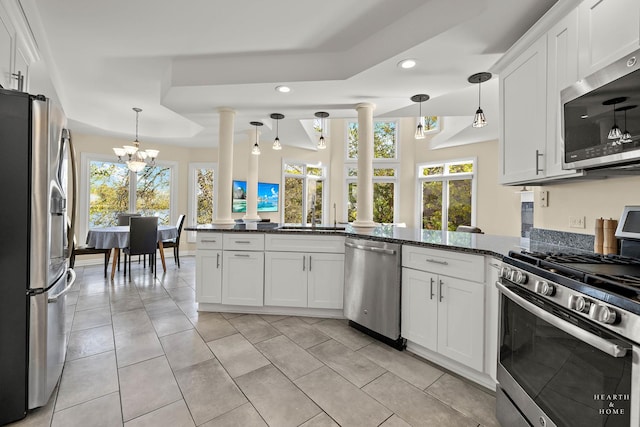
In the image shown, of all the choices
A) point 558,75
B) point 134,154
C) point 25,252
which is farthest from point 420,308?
point 134,154

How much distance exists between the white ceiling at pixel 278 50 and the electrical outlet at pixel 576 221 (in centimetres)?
130

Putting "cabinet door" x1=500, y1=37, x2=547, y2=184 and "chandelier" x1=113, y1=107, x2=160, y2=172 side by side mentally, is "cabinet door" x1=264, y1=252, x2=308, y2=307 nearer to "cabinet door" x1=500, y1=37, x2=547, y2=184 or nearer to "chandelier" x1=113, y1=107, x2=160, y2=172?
"cabinet door" x1=500, y1=37, x2=547, y2=184

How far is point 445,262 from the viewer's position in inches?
78.7

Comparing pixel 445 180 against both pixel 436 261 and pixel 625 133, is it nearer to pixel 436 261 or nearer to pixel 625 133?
pixel 436 261

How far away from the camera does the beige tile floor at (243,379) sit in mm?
1536

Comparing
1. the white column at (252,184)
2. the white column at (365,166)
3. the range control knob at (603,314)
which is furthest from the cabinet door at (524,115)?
the white column at (252,184)

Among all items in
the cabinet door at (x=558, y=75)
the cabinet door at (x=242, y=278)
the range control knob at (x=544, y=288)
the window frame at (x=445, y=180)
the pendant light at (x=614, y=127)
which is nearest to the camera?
the range control knob at (x=544, y=288)

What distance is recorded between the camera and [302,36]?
2494 mm

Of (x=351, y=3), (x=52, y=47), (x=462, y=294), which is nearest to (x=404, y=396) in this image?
(x=462, y=294)

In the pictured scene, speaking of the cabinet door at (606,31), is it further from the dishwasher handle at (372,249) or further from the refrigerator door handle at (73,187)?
the refrigerator door handle at (73,187)

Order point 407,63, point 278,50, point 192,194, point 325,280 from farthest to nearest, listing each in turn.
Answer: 1. point 192,194
2. point 325,280
3. point 278,50
4. point 407,63

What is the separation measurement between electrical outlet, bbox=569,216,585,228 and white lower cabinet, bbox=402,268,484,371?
82 centimetres

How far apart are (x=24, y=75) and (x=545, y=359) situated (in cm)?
381

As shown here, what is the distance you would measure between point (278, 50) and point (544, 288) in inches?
107
